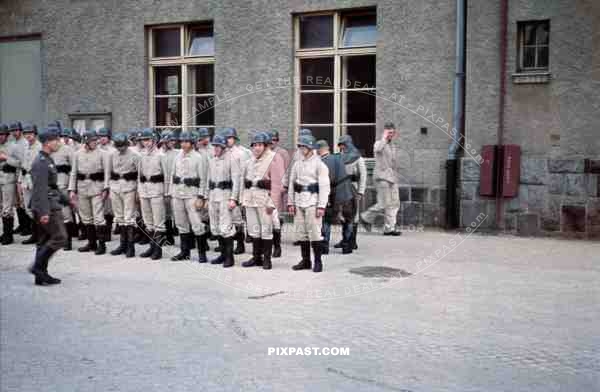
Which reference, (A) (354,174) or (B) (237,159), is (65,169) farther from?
(A) (354,174)

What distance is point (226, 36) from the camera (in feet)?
53.4

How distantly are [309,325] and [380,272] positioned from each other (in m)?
3.02

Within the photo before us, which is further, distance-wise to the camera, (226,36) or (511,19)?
(226,36)

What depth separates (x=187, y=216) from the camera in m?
11.2

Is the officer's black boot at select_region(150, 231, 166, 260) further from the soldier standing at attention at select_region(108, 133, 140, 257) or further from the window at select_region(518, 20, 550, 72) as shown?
the window at select_region(518, 20, 550, 72)

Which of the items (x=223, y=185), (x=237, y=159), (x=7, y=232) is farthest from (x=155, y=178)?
(x=7, y=232)

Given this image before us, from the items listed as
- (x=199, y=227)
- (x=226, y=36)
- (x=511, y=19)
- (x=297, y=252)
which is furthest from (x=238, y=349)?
(x=226, y=36)

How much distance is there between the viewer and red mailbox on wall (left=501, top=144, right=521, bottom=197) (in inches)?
525

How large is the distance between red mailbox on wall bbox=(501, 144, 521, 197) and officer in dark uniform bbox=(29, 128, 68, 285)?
7.87 metres

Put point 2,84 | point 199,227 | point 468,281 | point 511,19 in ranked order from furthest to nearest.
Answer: point 2,84
point 511,19
point 199,227
point 468,281

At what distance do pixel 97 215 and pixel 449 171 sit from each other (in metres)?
6.50

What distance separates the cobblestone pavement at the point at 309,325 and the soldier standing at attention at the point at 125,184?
2.35 feet

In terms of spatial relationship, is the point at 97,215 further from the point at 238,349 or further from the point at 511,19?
the point at 511,19

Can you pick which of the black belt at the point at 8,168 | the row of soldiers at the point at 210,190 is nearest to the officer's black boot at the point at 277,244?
the row of soldiers at the point at 210,190
